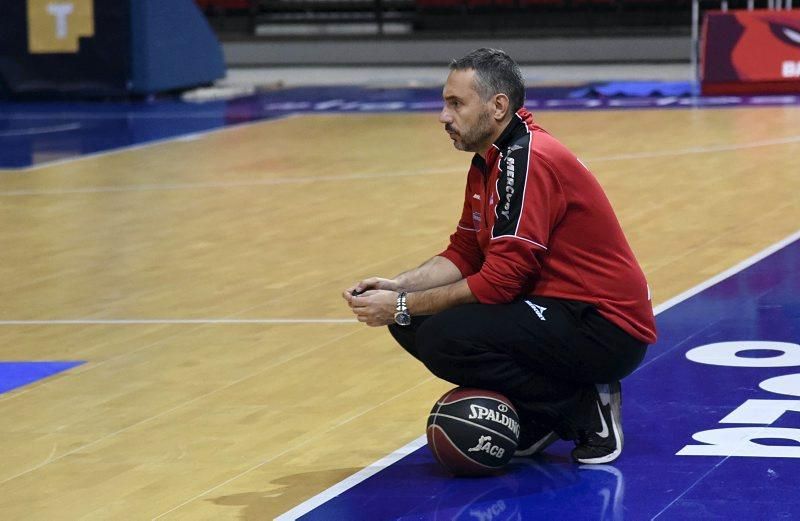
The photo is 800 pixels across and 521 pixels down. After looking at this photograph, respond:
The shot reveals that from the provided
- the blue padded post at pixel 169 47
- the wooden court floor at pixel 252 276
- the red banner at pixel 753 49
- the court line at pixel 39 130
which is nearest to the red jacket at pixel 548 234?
the wooden court floor at pixel 252 276

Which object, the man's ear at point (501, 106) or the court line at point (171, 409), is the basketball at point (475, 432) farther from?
the court line at point (171, 409)

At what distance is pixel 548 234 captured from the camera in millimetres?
4609

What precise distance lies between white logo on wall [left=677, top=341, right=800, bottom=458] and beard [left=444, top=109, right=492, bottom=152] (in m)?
1.13

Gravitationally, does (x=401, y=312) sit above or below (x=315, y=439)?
above

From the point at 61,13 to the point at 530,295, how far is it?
15037 mm

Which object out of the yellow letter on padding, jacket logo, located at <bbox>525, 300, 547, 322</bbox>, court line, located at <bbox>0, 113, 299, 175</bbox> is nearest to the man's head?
jacket logo, located at <bbox>525, 300, 547, 322</bbox>

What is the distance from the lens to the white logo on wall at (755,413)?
4824 millimetres

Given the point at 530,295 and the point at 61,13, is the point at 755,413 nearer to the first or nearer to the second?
the point at 530,295

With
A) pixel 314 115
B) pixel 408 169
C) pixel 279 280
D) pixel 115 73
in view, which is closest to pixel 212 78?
pixel 115 73

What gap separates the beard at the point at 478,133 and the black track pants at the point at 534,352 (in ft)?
1.58

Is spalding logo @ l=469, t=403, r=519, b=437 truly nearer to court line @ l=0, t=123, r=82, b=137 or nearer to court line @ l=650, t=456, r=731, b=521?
court line @ l=650, t=456, r=731, b=521

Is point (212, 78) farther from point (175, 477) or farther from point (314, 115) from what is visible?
point (175, 477)

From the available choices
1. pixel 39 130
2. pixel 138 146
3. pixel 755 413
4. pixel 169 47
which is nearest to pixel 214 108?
pixel 169 47

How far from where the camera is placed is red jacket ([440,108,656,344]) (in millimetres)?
4555
